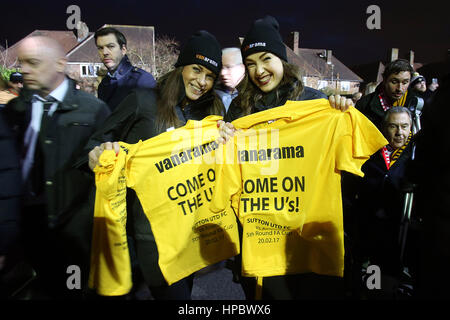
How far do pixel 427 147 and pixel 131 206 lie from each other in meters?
2.07

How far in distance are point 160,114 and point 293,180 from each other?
1143mm

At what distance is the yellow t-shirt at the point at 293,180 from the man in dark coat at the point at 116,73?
1.32 m

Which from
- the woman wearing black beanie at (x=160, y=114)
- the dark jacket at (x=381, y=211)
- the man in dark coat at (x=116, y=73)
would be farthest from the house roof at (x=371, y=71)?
the woman wearing black beanie at (x=160, y=114)

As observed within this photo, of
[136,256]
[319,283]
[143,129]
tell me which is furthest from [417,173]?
[136,256]

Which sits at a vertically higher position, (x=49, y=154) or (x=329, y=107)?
(x=329, y=107)

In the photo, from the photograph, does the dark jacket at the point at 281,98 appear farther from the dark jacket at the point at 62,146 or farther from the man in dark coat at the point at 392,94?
the man in dark coat at the point at 392,94

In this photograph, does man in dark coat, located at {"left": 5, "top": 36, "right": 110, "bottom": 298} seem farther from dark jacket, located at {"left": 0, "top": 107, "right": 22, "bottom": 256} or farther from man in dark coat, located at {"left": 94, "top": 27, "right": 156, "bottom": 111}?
man in dark coat, located at {"left": 94, "top": 27, "right": 156, "bottom": 111}

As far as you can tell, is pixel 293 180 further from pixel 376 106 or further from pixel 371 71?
pixel 371 71

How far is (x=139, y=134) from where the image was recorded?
226 cm

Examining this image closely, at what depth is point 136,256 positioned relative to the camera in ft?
7.84

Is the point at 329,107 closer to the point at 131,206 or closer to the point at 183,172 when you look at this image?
the point at 183,172

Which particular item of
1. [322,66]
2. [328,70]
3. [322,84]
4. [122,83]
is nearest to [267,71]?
[122,83]

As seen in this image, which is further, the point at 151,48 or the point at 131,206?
the point at 151,48

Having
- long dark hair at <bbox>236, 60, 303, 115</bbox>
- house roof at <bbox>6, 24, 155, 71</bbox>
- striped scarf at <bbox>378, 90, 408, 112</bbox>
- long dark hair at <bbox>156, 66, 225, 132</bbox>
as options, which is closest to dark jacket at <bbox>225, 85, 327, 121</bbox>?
long dark hair at <bbox>236, 60, 303, 115</bbox>
